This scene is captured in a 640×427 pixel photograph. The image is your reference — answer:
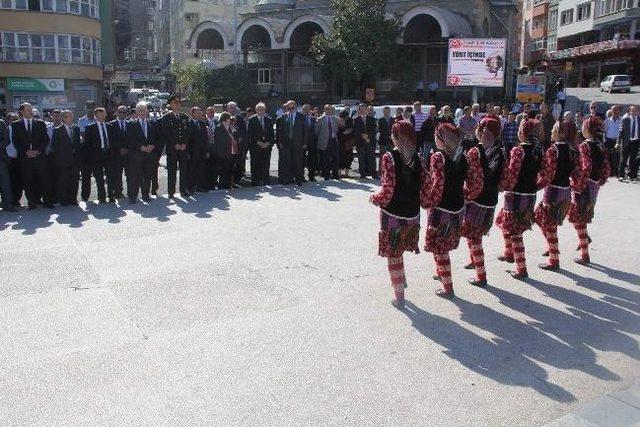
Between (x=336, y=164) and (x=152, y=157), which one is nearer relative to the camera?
(x=152, y=157)

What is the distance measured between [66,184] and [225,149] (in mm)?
3278

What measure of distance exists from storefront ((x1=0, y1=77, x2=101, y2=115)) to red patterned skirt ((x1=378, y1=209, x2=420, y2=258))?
125 ft

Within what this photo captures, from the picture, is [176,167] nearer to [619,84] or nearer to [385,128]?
[385,128]

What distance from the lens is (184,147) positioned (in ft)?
39.7

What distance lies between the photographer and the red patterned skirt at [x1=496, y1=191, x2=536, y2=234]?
271 inches

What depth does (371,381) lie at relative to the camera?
463cm

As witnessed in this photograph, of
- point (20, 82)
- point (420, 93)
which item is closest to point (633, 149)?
point (420, 93)

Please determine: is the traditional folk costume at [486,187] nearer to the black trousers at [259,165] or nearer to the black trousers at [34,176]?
the black trousers at [259,165]

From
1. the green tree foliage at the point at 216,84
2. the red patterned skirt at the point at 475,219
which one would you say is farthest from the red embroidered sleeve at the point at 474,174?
the green tree foliage at the point at 216,84

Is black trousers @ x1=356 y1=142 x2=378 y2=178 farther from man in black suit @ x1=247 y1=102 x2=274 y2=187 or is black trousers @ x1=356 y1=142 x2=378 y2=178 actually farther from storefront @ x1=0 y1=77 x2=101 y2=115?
storefront @ x1=0 y1=77 x2=101 y2=115

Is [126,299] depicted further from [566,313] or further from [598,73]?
[598,73]

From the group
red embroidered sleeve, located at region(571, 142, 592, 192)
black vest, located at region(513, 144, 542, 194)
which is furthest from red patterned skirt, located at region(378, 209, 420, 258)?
red embroidered sleeve, located at region(571, 142, 592, 192)

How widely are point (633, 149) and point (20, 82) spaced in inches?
1462

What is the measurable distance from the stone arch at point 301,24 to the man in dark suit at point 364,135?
25554 millimetres
